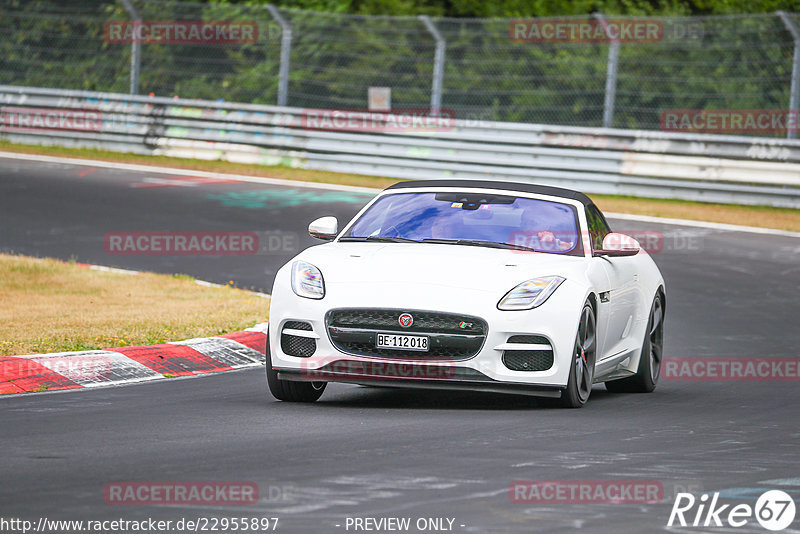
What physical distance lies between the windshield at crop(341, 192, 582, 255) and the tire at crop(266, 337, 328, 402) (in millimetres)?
1052

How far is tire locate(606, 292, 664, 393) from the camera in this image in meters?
10.3

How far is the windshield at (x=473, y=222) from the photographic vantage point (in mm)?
9312

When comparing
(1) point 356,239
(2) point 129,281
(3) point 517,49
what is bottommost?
(2) point 129,281

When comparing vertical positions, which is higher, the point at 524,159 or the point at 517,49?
the point at 517,49

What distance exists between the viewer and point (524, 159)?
79.8 feet

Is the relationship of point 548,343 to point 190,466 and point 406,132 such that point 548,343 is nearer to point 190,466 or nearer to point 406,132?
point 190,466

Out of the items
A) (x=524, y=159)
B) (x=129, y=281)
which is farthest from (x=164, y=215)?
(x=524, y=159)

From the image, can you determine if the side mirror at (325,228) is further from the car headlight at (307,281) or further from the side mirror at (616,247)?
the side mirror at (616,247)

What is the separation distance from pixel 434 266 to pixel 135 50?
67.8 feet

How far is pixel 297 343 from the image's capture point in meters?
8.60

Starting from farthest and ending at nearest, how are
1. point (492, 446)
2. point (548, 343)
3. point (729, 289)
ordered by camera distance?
1. point (729, 289)
2. point (548, 343)
3. point (492, 446)

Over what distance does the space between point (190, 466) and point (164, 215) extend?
1362cm

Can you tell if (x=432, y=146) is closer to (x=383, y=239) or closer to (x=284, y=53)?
(x=284, y=53)

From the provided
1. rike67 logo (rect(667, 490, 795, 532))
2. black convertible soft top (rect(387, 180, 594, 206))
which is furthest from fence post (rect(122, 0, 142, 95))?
rike67 logo (rect(667, 490, 795, 532))
